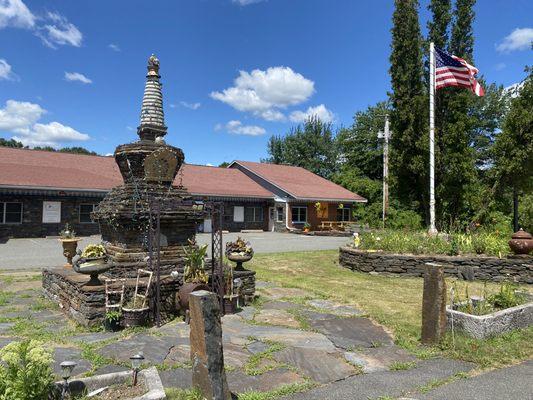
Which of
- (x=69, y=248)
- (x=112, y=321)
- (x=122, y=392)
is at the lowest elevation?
(x=112, y=321)

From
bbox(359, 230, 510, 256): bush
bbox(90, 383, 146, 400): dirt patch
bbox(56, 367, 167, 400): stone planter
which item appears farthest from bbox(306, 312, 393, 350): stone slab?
bbox(359, 230, 510, 256): bush

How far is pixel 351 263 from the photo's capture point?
535 inches

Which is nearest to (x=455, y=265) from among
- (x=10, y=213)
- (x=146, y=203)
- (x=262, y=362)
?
(x=262, y=362)

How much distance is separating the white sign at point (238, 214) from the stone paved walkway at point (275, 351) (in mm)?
22403

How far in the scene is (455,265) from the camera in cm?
1179

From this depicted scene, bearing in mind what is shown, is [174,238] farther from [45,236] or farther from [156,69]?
[45,236]

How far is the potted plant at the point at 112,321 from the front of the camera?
21.1 feet

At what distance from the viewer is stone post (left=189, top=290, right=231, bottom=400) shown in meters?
3.71

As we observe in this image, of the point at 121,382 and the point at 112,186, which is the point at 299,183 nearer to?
the point at 112,186

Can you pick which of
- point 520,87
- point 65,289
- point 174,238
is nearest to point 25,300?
point 65,289

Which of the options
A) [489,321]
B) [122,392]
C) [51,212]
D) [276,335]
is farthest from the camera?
[51,212]

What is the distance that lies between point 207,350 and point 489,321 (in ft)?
14.6

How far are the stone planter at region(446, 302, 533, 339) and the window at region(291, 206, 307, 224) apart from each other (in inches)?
964

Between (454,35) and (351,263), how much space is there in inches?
541
